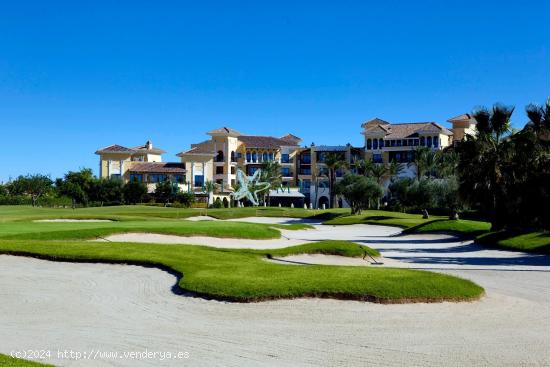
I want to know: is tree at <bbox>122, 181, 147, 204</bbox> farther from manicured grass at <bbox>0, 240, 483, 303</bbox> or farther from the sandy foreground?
the sandy foreground

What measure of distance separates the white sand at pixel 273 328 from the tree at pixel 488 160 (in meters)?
21.1

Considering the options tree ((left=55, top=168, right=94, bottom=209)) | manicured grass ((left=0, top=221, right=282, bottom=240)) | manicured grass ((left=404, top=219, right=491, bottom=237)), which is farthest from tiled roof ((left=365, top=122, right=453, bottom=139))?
manicured grass ((left=0, top=221, right=282, bottom=240))

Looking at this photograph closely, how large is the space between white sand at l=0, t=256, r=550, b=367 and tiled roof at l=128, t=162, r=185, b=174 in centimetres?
9971

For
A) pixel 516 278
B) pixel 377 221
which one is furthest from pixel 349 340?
pixel 377 221

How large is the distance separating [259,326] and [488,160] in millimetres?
29718

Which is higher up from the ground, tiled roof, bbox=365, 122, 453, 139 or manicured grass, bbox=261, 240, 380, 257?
tiled roof, bbox=365, 122, 453, 139

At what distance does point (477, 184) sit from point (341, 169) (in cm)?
8268

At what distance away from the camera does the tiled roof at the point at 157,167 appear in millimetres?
118125

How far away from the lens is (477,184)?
133 feet

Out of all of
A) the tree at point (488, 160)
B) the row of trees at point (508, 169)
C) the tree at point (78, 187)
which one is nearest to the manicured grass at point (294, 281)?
the row of trees at point (508, 169)

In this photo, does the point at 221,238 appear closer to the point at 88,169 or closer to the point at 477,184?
the point at 477,184

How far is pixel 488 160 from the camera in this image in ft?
130

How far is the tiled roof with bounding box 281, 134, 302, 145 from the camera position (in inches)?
5323

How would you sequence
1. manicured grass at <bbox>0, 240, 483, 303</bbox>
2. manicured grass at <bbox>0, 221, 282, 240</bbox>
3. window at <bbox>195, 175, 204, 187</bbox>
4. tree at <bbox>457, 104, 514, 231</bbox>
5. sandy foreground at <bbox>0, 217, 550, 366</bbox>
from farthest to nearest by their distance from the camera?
window at <bbox>195, 175, 204, 187</bbox>, tree at <bbox>457, 104, 514, 231</bbox>, manicured grass at <bbox>0, 221, 282, 240</bbox>, manicured grass at <bbox>0, 240, 483, 303</bbox>, sandy foreground at <bbox>0, 217, 550, 366</bbox>
